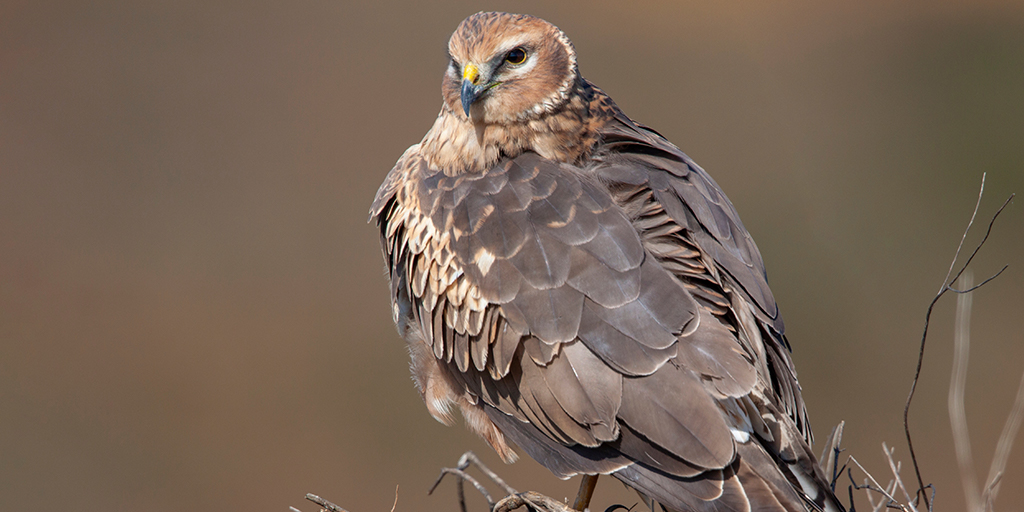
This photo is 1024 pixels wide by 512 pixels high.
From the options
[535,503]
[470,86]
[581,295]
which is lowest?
[535,503]

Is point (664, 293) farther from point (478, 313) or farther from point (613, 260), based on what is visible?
point (478, 313)

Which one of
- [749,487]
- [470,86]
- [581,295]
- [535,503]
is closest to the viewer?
[749,487]

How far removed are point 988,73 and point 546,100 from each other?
654cm

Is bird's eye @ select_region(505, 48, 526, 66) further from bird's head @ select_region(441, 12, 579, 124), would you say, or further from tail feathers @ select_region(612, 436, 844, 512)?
tail feathers @ select_region(612, 436, 844, 512)

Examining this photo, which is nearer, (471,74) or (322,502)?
(322,502)

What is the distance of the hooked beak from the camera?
8.38ft

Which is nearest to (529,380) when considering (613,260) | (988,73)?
(613,260)

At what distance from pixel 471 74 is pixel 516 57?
185mm

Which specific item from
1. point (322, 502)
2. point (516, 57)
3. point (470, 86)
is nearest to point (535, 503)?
point (322, 502)

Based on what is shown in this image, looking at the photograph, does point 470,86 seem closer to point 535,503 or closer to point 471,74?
point 471,74

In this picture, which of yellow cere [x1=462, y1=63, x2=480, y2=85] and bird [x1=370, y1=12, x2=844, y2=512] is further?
yellow cere [x1=462, y1=63, x2=480, y2=85]

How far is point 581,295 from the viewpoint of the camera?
90.2 inches

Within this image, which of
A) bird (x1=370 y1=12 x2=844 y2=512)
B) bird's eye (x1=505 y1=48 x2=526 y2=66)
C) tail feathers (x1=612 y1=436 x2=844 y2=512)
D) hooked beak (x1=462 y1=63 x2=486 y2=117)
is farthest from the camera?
bird's eye (x1=505 y1=48 x2=526 y2=66)

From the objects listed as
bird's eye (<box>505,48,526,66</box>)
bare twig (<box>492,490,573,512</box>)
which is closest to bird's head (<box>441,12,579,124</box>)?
bird's eye (<box>505,48,526,66</box>)
